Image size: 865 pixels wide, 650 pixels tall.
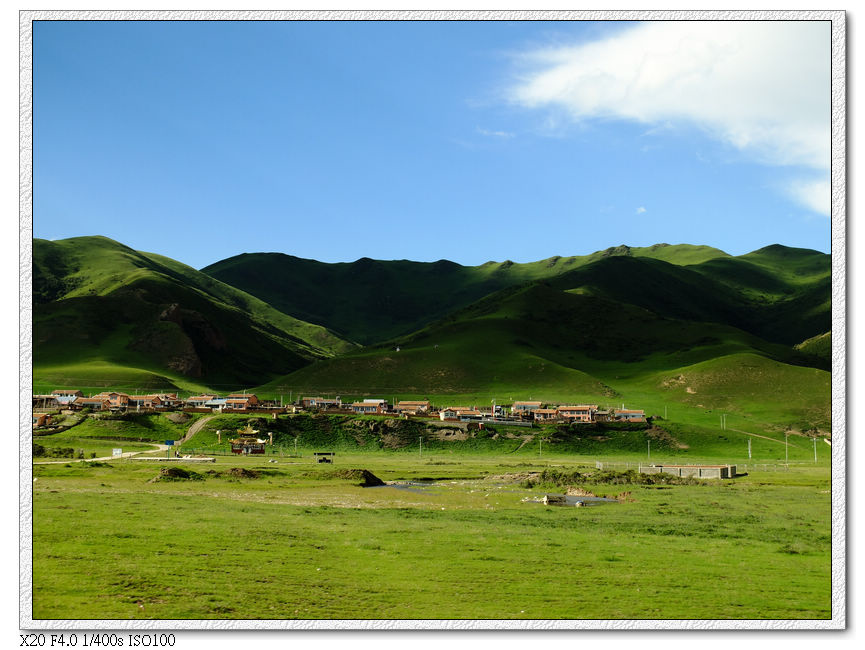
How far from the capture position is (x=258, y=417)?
12625 centimetres

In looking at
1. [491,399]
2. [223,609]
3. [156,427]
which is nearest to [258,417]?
[156,427]

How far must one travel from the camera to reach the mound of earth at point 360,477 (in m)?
73.4

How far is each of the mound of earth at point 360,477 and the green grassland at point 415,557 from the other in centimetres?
1453

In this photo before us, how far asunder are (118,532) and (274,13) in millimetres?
24404

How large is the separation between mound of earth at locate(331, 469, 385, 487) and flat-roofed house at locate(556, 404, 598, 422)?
7638cm

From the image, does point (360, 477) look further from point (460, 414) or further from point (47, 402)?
point (47, 402)

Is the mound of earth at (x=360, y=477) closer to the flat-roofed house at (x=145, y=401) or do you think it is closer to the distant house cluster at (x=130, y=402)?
the distant house cluster at (x=130, y=402)

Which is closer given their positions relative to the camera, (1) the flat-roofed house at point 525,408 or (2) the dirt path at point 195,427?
(2) the dirt path at point 195,427

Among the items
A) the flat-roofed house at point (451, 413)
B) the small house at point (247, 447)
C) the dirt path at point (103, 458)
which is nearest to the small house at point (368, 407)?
the flat-roofed house at point (451, 413)

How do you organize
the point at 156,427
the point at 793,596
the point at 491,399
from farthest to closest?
the point at 491,399 → the point at 156,427 → the point at 793,596

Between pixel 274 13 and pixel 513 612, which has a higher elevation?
pixel 274 13

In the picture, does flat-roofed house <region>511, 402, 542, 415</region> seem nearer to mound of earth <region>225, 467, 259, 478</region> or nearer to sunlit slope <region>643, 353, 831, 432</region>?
sunlit slope <region>643, 353, 831, 432</region>

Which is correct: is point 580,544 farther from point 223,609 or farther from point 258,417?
point 258,417

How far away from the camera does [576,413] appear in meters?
149
